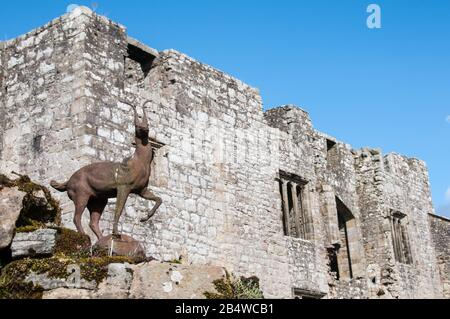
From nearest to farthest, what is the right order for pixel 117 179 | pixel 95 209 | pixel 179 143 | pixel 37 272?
pixel 37 272 → pixel 117 179 → pixel 95 209 → pixel 179 143

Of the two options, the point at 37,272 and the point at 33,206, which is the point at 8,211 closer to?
the point at 33,206

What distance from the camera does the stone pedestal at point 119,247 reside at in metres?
6.33

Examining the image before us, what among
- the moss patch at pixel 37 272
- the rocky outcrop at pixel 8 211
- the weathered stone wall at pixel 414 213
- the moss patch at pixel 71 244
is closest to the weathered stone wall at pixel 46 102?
the rocky outcrop at pixel 8 211

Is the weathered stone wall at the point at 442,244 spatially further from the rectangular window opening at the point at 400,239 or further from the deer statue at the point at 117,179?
the deer statue at the point at 117,179

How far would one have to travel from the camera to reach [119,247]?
643 cm

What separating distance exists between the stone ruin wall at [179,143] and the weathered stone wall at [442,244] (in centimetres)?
444

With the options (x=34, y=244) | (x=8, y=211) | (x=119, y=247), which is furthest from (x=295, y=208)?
(x=34, y=244)

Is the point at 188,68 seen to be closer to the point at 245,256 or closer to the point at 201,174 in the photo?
the point at 201,174

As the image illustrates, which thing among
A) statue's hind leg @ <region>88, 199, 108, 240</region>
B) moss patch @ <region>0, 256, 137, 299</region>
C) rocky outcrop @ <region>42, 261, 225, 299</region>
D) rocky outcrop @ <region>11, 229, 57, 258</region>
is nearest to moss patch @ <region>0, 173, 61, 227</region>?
statue's hind leg @ <region>88, 199, 108, 240</region>

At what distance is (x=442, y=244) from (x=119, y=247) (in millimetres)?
17929

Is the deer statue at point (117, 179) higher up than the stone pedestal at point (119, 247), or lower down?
higher up
